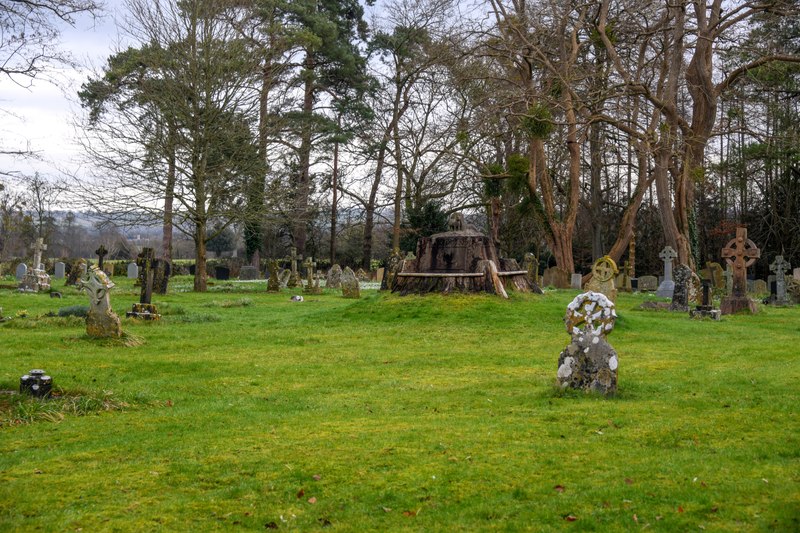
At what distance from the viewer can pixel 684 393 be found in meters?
9.03

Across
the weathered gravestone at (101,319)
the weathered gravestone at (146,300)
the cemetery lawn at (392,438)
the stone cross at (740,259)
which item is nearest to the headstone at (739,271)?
the stone cross at (740,259)

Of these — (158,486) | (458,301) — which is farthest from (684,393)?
(458,301)

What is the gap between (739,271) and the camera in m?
21.2

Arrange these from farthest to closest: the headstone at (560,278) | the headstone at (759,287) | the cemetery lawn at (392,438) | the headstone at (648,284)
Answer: the headstone at (648,284)
the headstone at (560,278)
the headstone at (759,287)
the cemetery lawn at (392,438)

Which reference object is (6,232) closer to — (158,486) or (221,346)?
(221,346)

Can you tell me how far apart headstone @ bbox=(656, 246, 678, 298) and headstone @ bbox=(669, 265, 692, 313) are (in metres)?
4.42

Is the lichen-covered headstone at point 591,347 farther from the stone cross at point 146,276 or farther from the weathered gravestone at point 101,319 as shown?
the stone cross at point 146,276

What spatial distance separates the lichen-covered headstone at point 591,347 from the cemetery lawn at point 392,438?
0.27 metres

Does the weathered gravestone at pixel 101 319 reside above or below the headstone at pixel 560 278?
below

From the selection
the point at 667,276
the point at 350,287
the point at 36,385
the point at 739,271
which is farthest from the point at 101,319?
the point at 667,276

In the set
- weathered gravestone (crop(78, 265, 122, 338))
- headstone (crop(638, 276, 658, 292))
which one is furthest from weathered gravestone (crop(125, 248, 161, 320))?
headstone (crop(638, 276, 658, 292))

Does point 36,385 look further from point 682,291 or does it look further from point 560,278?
point 560,278

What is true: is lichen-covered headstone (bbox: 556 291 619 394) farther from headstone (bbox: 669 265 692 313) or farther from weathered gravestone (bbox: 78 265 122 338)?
headstone (bbox: 669 265 692 313)

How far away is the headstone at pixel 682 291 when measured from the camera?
21.1m
